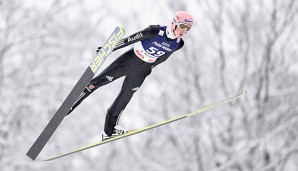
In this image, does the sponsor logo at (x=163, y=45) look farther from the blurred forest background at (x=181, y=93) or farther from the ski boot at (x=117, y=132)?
the blurred forest background at (x=181, y=93)

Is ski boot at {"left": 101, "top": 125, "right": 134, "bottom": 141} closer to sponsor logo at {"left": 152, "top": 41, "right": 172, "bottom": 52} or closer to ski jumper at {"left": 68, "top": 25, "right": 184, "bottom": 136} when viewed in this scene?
ski jumper at {"left": 68, "top": 25, "right": 184, "bottom": 136}

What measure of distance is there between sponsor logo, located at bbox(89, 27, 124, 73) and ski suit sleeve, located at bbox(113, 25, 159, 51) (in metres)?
0.10

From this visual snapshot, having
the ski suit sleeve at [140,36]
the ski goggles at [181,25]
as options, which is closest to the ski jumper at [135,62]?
the ski suit sleeve at [140,36]

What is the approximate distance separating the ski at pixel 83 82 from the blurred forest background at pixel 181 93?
26.8 ft

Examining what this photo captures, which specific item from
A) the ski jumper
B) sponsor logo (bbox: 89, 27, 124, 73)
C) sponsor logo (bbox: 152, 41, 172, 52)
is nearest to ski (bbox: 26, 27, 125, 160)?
sponsor logo (bbox: 89, 27, 124, 73)

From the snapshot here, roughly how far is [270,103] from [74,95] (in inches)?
383

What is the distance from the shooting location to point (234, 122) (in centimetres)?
1446

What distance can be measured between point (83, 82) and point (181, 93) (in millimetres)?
9934

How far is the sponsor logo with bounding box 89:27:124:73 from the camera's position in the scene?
5789 mm

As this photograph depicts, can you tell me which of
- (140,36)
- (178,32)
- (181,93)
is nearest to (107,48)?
(140,36)

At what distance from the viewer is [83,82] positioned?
20.2 ft

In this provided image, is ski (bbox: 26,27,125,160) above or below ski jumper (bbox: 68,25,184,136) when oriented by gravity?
below

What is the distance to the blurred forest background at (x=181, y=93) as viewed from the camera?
14273 mm

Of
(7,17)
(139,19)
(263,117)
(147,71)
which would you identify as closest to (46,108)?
(7,17)
